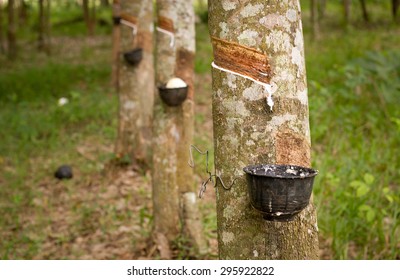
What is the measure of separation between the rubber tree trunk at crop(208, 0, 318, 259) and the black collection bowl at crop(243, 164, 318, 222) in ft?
0.42

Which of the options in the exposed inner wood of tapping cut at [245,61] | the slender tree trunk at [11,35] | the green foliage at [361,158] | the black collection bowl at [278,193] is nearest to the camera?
the black collection bowl at [278,193]

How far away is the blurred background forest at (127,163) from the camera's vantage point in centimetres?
406

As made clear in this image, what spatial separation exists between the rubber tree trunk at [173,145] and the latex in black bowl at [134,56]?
1610mm

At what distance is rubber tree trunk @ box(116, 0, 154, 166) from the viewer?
18.8ft

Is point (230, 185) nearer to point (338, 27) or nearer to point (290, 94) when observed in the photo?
point (290, 94)

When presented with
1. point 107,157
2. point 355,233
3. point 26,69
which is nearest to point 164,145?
point 355,233

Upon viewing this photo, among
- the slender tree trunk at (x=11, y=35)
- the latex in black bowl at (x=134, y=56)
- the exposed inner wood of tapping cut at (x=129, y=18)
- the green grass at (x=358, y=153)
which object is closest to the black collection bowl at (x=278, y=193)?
the green grass at (x=358, y=153)

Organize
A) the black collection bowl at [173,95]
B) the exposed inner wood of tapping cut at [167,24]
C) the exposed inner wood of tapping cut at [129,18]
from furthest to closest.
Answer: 1. the exposed inner wood of tapping cut at [129,18]
2. the exposed inner wood of tapping cut at [167,24]
3. the black collection bowl at [173,95]

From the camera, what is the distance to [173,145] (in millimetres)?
3920

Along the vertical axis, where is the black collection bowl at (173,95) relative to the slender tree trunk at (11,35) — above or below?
above

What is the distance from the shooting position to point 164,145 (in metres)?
3.91

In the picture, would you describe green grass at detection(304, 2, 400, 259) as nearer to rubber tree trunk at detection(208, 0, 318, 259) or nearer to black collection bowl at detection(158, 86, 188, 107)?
black collection bowl at detection(158, 86, 188, 107)

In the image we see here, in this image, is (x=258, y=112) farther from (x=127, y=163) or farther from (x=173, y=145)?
(x=127, y=163)

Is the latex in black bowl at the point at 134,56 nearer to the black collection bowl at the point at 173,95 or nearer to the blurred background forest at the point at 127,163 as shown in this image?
the blurred background forest at the point at 127,163
